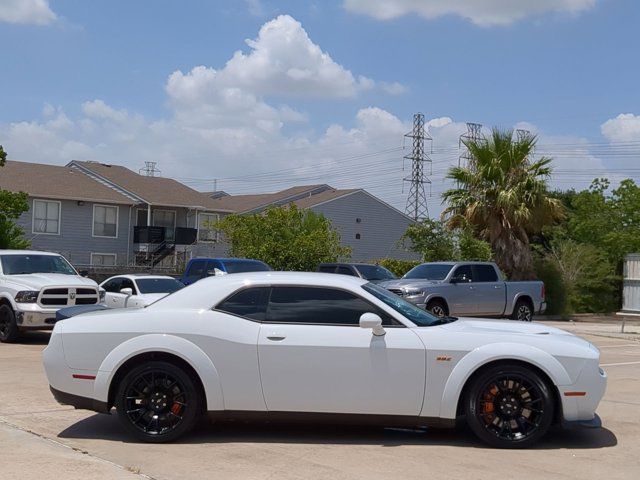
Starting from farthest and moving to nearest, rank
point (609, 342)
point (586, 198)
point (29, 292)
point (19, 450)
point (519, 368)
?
1. point (586, 198)
2. point (609, 342)
3. point (29, 292)
4. point (519, 368)
5. point (19, 450)

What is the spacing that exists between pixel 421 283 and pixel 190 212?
2836cm

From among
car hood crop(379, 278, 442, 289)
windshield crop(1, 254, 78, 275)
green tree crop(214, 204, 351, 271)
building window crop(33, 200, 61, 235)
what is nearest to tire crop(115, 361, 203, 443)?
windshield crop(1, 254, 78, 275)

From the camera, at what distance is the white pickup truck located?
1691 cm

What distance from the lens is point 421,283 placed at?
22.0 metres

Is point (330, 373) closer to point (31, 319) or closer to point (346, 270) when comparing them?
point (31, 319)

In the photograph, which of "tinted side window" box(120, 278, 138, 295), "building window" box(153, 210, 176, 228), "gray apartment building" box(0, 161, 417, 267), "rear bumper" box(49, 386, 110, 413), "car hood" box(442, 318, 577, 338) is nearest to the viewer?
"rear bumper" box(49, 386, 110, 413)

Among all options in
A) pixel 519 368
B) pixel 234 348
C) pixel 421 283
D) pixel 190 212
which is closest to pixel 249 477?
pixel 234 348

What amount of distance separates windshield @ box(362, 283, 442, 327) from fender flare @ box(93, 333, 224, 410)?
1657 mm

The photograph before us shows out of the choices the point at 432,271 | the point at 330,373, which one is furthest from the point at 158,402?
the point at 432,271

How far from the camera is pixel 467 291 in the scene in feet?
73.9

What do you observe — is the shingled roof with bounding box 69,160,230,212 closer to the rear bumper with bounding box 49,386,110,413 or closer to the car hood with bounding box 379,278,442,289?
the car hood with bounding box 379,278,442,289

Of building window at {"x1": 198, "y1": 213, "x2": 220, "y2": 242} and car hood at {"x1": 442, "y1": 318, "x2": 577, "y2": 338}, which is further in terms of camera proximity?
building window at {"x1": 198, "y1": 213, "x2": 220, "y2": 242}

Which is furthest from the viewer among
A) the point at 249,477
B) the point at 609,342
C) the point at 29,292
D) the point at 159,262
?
the point at 159,262

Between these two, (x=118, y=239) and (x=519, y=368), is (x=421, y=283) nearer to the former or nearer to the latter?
(x=519, y=368)
